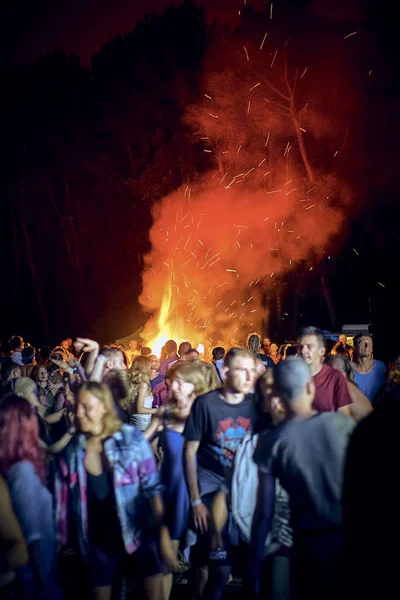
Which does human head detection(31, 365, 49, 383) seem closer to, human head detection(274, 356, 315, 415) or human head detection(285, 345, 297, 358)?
human head detection(285, 345, 297, 358)

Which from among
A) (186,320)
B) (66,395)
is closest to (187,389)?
(66,395)

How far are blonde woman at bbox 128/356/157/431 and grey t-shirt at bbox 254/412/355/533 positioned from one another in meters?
3.49

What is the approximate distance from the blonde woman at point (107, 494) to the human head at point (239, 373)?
836mm

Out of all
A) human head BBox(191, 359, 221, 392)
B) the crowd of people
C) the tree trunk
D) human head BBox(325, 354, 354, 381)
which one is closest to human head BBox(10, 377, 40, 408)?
the crowd of people

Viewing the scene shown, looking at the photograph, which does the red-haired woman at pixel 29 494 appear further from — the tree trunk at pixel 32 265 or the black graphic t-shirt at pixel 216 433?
the tree trunk at pixel 32 265

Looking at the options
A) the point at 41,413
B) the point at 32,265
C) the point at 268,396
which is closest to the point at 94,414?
the point at 268,396

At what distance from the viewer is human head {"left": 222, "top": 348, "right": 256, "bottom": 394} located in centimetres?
466

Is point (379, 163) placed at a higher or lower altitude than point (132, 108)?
lower

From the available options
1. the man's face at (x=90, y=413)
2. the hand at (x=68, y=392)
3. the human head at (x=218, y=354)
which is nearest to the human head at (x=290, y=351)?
the human head at (x=218, y=354)

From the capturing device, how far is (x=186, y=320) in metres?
23.3

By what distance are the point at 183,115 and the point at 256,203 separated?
715 cm

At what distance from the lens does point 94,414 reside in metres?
4.18

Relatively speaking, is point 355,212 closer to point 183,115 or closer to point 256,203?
point 256,203

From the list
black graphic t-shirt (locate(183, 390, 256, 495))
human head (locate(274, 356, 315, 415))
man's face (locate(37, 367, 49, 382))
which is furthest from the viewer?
man's face (locate(37, 367, 49, 382))
